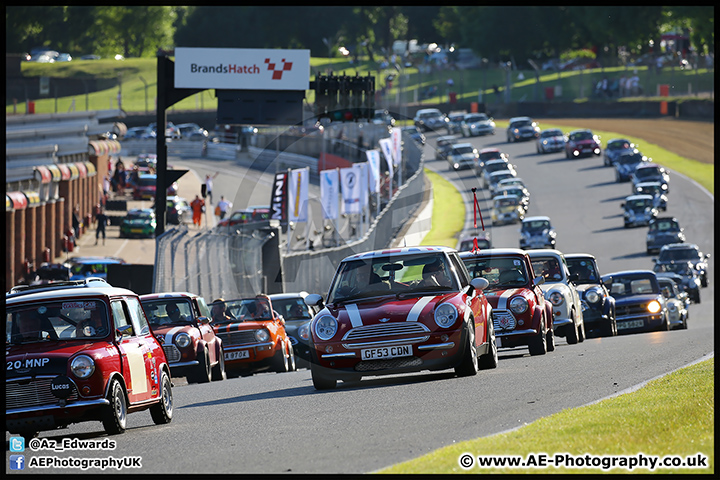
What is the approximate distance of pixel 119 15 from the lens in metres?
156

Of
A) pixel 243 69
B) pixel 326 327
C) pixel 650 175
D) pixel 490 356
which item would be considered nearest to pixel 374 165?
pixel 243 69

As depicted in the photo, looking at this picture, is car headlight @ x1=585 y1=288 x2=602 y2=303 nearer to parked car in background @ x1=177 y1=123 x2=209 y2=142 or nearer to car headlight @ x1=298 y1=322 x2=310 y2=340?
car headlight @ x1=298 y1=322 x2=310 y2=340

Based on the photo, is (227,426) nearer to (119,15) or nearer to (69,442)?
(69,442)

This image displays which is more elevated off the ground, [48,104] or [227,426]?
[48,104]

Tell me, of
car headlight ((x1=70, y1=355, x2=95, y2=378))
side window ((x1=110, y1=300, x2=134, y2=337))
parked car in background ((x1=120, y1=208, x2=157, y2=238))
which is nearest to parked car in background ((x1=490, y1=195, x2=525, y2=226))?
parked car in background ((x1=120, y1=208, x2=157, y2=238))

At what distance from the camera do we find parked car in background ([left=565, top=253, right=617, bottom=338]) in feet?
78.8

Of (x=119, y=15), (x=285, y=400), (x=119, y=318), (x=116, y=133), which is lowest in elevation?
(x=285, y=400)

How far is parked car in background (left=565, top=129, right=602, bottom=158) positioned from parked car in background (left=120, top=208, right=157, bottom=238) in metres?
30.1

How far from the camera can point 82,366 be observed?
1070cm

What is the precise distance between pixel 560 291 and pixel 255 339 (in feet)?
17.3

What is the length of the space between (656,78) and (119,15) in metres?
80.3

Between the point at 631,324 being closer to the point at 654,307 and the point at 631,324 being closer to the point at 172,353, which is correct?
the point at 654,307

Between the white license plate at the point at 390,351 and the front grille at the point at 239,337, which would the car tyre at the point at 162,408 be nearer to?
the white license plate at the point at 390,351

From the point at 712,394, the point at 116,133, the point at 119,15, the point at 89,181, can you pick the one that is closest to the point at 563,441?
the point at 712,394
